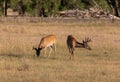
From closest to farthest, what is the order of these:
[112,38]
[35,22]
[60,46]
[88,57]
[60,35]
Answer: [88,57] → [60,46] → [112,38] → [60,35] → [35,22]

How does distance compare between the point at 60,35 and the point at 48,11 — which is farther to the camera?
the point at 48,11

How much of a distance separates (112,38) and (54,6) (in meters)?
25.9

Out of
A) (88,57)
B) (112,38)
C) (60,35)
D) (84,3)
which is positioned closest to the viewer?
(88,57)

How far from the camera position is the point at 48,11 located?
54.4 meters

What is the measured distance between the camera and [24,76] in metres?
13.8

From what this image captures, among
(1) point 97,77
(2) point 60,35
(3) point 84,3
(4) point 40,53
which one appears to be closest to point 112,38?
(2) point 60,35

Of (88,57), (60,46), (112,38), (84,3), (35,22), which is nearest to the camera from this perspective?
(88,57)

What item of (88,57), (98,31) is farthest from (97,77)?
(98,31)

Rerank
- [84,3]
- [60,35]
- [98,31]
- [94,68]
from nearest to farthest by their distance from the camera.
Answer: [94,68]
[60,35]
[98,31]
[84,3]

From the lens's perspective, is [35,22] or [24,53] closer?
[24,53]

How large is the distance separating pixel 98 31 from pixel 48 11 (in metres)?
21.5

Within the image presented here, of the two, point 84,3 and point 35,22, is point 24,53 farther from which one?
point 84,3

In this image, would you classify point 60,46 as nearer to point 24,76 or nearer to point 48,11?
point 24,76

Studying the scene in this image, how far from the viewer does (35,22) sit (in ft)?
137
